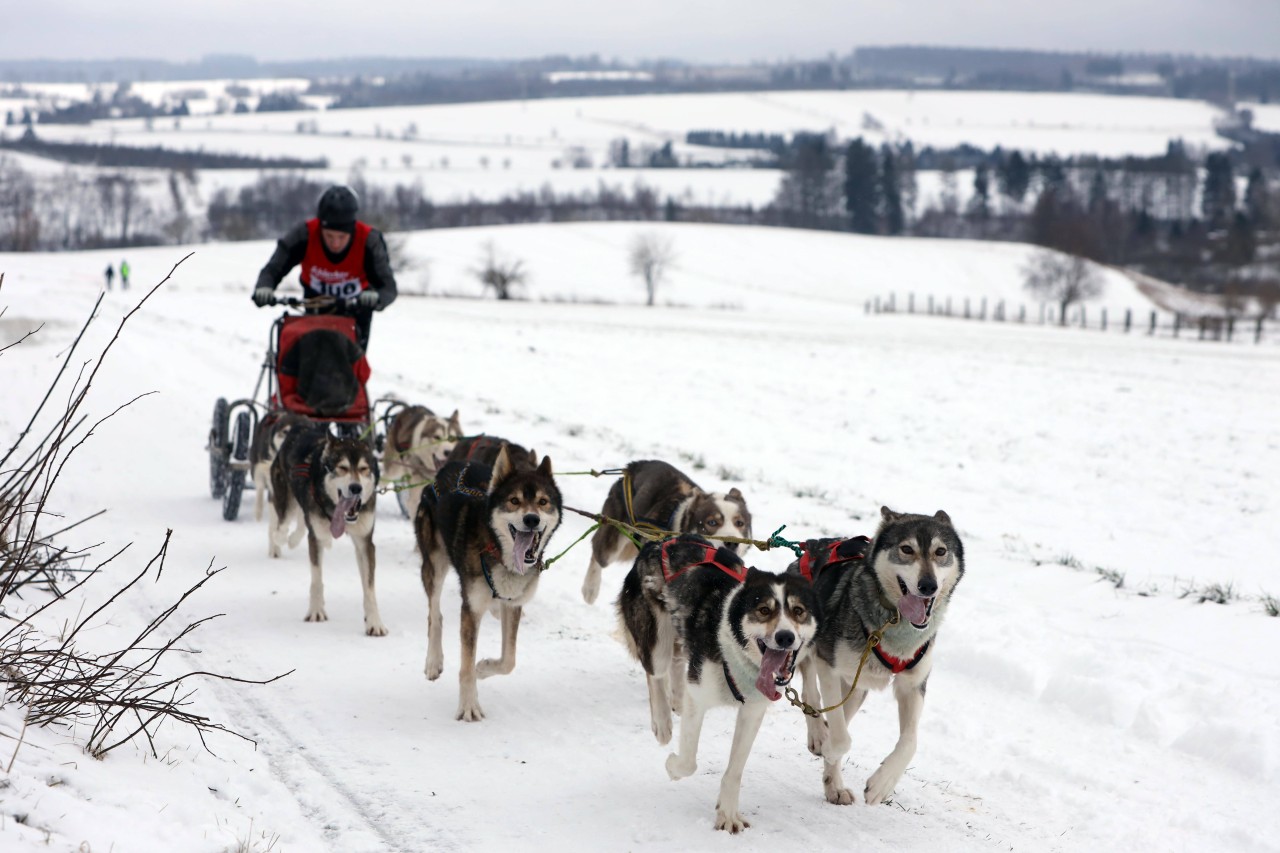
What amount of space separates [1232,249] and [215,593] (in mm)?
98126

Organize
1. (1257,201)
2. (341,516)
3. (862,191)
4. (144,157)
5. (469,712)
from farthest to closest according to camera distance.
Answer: (144,157) < (862,191) < (1257,201) < (341,516) < (469,712)

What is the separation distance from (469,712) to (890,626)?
232cm

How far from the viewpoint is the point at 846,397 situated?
21.2 m

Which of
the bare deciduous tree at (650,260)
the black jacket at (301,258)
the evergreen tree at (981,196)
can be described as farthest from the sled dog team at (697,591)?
the evergreen tree at (981,196)

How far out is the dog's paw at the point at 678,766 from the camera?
4965 millimetres

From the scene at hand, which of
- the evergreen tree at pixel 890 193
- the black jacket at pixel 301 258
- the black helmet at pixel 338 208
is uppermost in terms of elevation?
the evergreen tree at pixel 890 193

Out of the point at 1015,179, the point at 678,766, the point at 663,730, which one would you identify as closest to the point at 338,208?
the point at 663,730

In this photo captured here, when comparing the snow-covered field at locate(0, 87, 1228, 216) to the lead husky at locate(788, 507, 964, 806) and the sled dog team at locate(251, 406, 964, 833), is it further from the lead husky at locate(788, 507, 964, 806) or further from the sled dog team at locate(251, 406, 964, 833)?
the lead husky at locate(788, 507, 964, 806)

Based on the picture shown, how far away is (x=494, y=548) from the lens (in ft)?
20.0

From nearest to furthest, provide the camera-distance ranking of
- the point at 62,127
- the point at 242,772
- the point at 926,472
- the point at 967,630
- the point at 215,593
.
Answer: the point at 242,772 → the point at 967,630 → the point at 215,593 → the point at 926,472 → the point at 62,127

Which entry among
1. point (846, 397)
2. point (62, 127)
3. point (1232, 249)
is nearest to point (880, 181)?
point (1232, 249)

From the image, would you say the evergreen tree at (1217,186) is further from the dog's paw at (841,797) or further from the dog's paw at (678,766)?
the dog's paw at (678,766)

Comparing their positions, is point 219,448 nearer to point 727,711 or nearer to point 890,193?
point 727,711

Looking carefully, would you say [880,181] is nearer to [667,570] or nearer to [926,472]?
[926,472]
